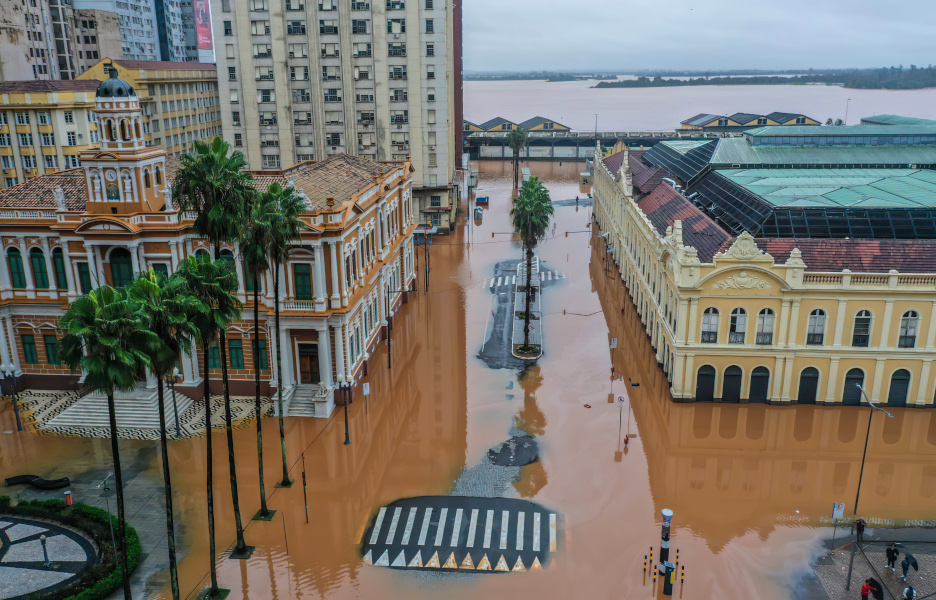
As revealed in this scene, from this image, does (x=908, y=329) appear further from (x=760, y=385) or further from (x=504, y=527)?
(x=504, y=527)

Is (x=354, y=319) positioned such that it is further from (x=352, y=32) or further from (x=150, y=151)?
(x=352, y=32)

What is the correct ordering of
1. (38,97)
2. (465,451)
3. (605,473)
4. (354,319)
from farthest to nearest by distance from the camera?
(38,97) → (354,319) → (465,451) → (605,473)

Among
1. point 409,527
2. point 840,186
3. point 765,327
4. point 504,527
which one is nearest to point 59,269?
point 409,527

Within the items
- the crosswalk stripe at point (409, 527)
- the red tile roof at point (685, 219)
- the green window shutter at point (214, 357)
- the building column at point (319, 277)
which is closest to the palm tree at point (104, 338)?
the crosswalk stripe at point (409, 527)

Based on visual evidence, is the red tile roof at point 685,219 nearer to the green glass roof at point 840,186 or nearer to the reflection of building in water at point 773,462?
the green glass roof at point 840,186

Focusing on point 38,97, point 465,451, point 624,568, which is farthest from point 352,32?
point 624,568

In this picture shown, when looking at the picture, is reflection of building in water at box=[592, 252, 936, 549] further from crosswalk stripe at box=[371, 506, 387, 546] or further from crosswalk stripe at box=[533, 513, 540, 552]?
crosswalk stripe at box=[371, 506, 387, 546]
